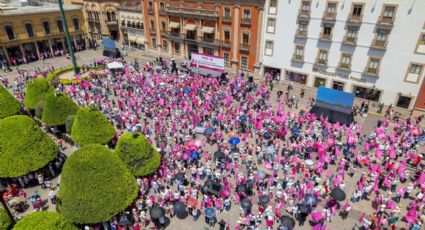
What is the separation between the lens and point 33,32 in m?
58.9

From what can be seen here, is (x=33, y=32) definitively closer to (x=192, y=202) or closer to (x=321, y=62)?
(x=321, y=62)

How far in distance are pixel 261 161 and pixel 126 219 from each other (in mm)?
13534

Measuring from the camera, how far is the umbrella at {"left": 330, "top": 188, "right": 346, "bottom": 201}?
21.0 m

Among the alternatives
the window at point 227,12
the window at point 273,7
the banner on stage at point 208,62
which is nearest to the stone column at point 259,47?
the window at point 273,7

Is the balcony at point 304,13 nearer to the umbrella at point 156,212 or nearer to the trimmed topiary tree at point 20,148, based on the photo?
the umbrella at point 156,212

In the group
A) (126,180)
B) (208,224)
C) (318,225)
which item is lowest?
(208,224)

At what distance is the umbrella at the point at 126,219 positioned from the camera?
1941 centimetres

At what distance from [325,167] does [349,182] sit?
2398mm

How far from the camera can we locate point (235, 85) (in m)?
43.0

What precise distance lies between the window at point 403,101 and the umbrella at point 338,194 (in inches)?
883

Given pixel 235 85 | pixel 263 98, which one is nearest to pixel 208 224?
pixel 263 98

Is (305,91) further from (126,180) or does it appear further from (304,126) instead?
(126,180)

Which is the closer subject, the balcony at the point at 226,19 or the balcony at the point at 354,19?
the balcony at the point at 354,19

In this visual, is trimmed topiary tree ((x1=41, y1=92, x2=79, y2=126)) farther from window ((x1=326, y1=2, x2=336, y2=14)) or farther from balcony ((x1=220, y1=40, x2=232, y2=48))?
window ((x1=326, y1=2, x2=336, y2=14))
